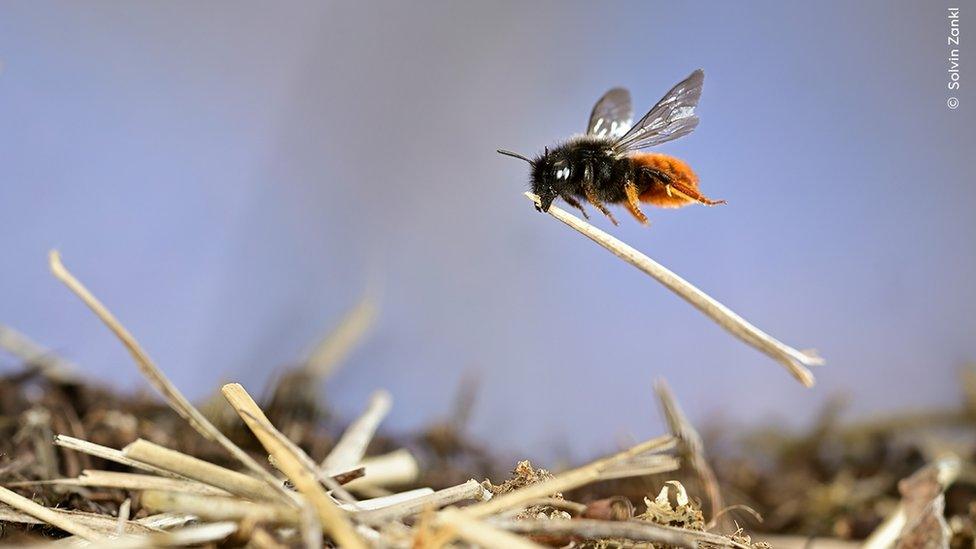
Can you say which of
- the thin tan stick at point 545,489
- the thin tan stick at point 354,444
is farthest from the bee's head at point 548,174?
the thin tan stick at point 545,489

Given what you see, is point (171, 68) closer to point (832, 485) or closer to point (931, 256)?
point (832, 485)

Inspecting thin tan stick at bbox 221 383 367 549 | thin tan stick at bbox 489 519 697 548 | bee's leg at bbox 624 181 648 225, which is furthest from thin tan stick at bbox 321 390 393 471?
bee's leg at bbox 624 181 648 225

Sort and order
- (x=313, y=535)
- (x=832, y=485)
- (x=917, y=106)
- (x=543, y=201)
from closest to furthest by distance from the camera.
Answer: (x=313, y=535)
(x=543, y=201)
(x=832, y=485)
(x=917, y=106)

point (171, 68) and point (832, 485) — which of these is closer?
point (832, 485)

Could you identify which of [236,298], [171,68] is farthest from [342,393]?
[171,68]

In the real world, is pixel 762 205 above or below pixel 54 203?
above

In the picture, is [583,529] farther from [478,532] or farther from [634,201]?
[634,201]

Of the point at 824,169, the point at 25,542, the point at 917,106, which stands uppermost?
the point at 917,106
